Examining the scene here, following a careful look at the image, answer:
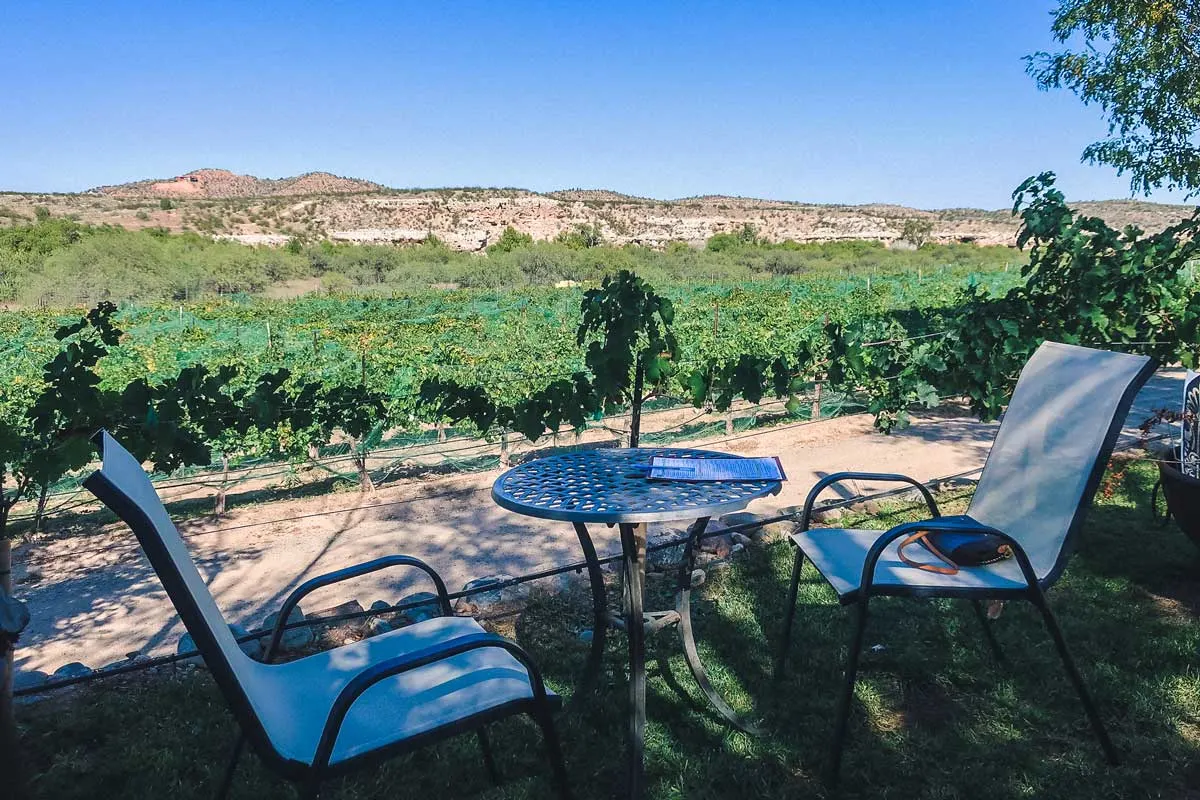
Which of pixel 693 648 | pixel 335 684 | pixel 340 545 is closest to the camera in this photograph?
pixel 335 684

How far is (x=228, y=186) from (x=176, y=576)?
89223mm

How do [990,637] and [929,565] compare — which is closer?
[929,565]

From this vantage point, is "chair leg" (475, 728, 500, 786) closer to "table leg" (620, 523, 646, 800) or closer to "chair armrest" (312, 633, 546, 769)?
"table leg" (620, 523, 646, 800)

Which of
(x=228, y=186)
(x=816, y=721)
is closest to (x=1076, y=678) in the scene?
(x=816, y=721)

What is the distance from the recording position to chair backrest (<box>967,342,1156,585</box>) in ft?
6.48

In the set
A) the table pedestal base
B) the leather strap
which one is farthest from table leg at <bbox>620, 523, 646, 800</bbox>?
the leather strap

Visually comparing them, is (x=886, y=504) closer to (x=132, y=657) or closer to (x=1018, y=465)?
(x=1018, y=465)

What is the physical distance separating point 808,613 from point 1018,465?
0.88m

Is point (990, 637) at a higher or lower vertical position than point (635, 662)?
lower

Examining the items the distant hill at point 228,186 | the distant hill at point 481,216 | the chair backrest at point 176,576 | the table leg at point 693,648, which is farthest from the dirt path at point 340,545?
the distant hill at point 228,186

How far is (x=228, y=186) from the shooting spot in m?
79.4

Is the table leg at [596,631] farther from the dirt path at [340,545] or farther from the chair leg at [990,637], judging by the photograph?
the dirt path at [340,545]

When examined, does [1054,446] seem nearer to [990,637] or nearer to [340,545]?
[990,637]

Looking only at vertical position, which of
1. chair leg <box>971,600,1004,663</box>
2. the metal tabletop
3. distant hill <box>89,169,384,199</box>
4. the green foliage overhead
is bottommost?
chair leg <box>971,600,1004,663</box>
